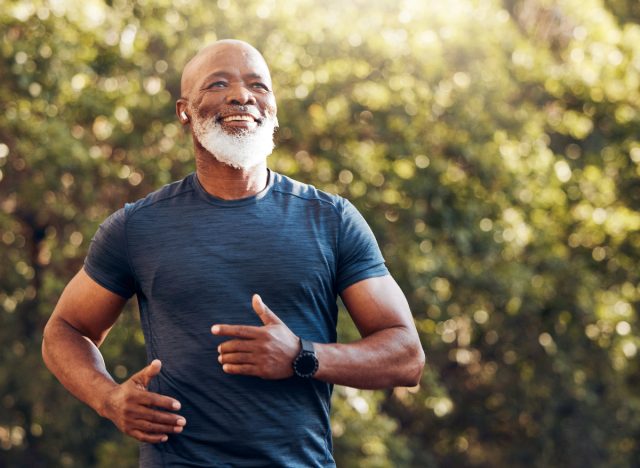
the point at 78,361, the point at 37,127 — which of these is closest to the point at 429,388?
the point at 37,127

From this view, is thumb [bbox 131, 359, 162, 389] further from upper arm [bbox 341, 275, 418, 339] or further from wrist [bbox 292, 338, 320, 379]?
upper arm [bbox 341, 275, 418, 339]

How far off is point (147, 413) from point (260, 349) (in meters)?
0.30

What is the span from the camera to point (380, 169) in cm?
1038

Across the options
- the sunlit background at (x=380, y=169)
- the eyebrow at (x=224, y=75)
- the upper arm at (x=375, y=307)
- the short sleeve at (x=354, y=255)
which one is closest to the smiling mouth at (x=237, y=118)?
the eyebrow at (x=224, y=75)

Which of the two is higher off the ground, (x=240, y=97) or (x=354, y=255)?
(x=240, y=97)

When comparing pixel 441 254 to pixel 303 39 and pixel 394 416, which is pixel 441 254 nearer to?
pixel 303 39

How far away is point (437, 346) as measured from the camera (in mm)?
12312

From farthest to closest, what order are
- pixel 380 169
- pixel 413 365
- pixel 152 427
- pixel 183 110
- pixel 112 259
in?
pixel 380 169 < pixel 183 110 < pixel 112 259 < pixel 413 365 < pixel 152 427

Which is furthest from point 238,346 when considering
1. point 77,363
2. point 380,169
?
Result: point 380,169

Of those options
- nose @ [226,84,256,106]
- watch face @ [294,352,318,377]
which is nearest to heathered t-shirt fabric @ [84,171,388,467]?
watch face @ [294,352,318,377]

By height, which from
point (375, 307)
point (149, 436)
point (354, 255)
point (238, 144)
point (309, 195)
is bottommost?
point (149, 436)

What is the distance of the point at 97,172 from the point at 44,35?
120cm

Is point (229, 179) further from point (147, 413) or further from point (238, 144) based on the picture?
point (147, 413)

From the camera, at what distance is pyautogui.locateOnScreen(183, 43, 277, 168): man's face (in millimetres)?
2961
